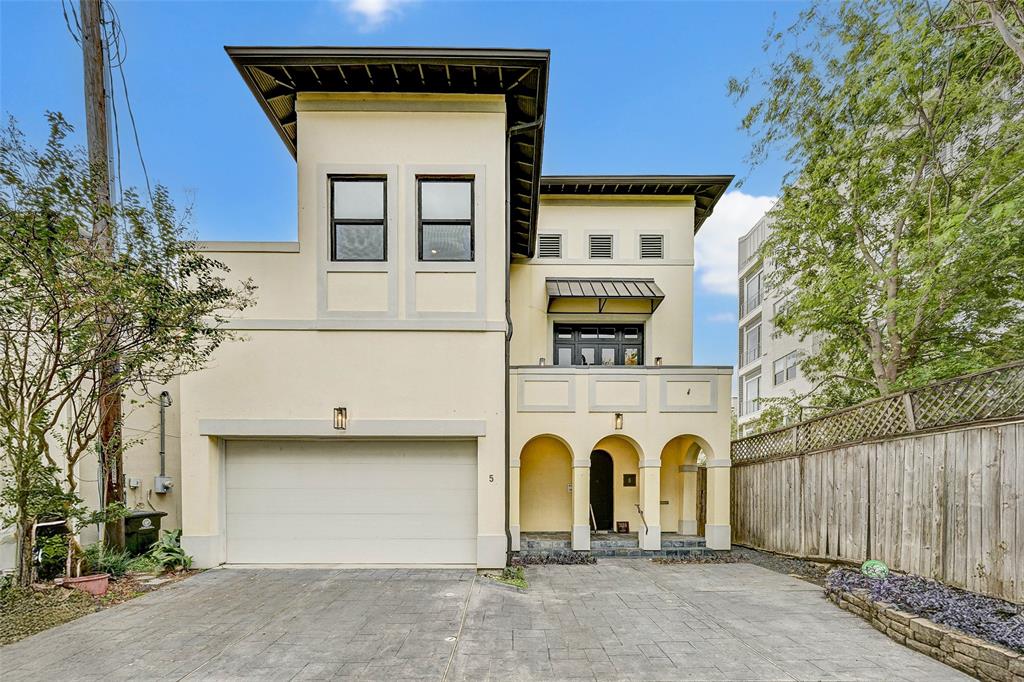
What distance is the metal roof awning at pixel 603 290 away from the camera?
33.6 ft

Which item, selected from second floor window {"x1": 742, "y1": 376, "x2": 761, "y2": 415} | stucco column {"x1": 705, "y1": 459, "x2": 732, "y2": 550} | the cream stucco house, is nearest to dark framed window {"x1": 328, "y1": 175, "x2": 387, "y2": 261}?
the cream stucco house

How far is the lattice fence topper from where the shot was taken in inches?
179

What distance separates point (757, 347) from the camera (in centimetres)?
2534

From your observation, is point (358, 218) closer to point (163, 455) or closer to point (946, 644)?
point (163, 455)

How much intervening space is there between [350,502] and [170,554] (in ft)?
8.54

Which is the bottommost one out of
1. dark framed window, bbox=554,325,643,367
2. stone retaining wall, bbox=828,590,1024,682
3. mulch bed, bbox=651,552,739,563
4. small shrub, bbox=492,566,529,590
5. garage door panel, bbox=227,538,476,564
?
mulch bed, bbox=651,552,739,563

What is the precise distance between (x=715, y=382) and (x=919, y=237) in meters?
3.99

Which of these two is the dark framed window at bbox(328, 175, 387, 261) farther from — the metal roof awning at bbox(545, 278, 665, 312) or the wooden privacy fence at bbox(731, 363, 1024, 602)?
the wooden privacy fence at bbox(731, 363, 1024, 602)

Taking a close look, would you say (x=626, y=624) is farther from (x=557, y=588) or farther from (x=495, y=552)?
(x=495, y=552)

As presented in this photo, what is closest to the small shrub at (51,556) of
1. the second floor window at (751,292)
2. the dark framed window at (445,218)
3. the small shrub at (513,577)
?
the small shrub at (513,577)

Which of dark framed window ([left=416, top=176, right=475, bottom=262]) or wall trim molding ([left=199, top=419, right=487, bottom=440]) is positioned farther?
dark framed window ([left=416, top=176, right=475, bottom=262])

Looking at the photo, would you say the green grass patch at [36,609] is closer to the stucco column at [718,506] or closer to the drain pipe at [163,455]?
the drain pipe at [163,455]

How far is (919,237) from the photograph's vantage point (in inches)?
279

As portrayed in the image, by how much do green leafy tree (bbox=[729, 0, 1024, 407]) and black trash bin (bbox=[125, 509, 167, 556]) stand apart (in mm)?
11905
